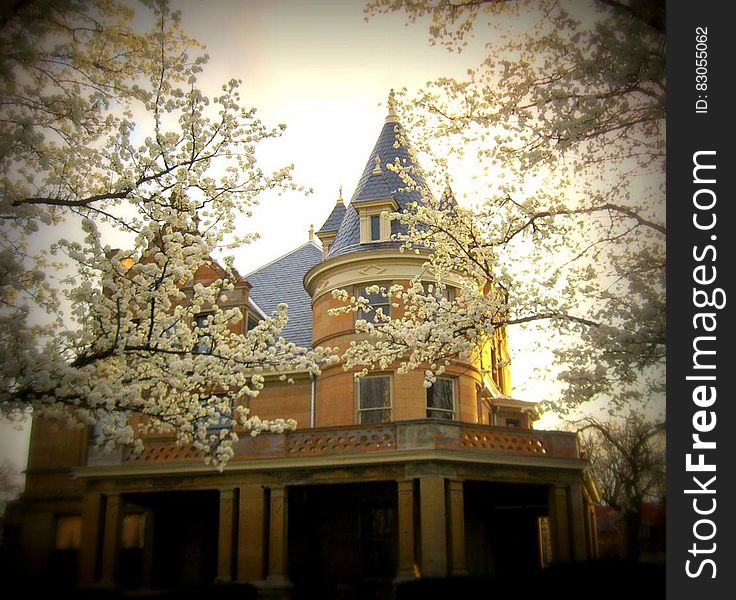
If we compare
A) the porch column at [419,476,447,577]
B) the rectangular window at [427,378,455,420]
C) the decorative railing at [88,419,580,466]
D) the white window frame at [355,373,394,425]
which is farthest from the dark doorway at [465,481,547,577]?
the white window frame at [355,373,394,425]

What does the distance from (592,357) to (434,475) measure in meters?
5.55

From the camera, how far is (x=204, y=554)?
1809 cm

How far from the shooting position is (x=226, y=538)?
52.4ft

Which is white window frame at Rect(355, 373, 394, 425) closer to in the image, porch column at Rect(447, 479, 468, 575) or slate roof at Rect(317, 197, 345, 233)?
porch column at Rect(447, 479, 468, 575)

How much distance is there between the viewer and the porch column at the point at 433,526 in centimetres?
1477

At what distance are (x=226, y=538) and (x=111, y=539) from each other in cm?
260

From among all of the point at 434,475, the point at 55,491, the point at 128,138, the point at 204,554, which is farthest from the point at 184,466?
the point at 128,138

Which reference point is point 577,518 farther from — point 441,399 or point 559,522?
point 441,399

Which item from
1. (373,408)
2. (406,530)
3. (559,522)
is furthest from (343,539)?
(559,522)

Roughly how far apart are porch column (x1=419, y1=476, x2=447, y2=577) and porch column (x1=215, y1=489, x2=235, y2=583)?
13.1ft

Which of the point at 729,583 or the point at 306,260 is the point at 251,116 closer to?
the point at 729,583

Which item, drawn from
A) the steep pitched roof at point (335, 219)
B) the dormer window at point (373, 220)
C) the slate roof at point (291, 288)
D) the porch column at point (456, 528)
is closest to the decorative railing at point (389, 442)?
the porch column at point (456, 528)

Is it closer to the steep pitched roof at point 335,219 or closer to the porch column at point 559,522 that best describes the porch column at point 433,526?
the porch column at point 559,522

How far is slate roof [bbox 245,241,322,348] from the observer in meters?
20.7
